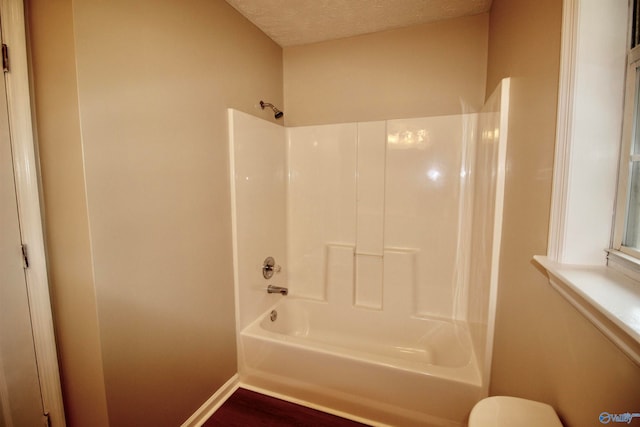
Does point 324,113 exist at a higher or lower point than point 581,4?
higher

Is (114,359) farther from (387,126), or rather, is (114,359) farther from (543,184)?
(387,126)

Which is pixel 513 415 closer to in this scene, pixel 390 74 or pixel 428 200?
pixel 428 200

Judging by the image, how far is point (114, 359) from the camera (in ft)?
3.93

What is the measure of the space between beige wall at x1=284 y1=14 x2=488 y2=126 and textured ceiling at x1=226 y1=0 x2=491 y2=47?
0.09 metres

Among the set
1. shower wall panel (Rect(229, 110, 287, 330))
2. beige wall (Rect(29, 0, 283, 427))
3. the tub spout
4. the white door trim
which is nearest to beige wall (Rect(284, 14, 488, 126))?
shower wall panel (Rect(229, 110, 287, 330))

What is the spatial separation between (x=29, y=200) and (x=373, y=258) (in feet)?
6.86

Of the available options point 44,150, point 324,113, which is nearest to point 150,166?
point 44,150

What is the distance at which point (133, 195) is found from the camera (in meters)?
1.25

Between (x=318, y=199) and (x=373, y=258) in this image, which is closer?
(x=373, y=258)

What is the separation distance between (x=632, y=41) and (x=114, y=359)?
2.17 metres

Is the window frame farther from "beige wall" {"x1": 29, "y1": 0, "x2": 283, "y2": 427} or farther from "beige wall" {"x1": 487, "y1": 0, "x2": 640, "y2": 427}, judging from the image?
"beige wall" {"x1": 29, "y1": 0, "x2": 283, "y2": 427}

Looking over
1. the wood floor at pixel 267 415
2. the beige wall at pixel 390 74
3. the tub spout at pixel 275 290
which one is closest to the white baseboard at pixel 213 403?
the wood floor at pixel 267 415

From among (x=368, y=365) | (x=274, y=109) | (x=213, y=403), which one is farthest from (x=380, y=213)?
(x=213, y=403)

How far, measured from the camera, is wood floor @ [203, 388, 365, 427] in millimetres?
1668
